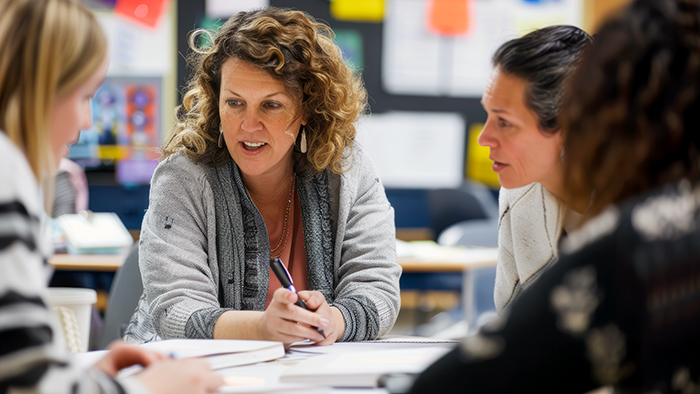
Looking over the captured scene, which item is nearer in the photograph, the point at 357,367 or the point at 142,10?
the point at 357,367

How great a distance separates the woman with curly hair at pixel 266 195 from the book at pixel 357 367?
1.03 feet

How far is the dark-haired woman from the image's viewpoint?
4.26 ft

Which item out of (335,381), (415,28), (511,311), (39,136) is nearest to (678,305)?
(511,311)

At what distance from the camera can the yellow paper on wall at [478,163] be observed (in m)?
4.84

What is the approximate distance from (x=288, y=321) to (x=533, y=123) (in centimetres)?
65

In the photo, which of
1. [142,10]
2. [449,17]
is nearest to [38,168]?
[142,10]

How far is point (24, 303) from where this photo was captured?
59cm

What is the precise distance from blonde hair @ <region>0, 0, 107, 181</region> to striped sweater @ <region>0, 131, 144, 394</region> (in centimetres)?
4

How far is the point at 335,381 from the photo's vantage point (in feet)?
2.93

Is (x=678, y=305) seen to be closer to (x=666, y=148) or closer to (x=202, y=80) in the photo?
(x=666, y=148)

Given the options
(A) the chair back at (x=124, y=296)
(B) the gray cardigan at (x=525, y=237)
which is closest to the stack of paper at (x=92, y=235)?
(A) the chair back at (x=124, y=296)

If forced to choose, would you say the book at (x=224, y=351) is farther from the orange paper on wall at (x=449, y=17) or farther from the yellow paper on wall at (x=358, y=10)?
the orange paper on wall at (x=449, y=17)

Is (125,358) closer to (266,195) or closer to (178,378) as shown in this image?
(178,378)

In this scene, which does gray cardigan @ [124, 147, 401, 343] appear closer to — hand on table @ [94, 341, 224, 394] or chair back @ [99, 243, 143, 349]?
chair back @ [99, 243, 143, 349]
